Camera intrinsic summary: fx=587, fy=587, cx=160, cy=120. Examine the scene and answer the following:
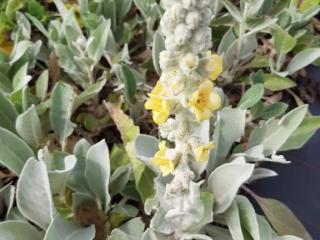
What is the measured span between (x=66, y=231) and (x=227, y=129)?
0.48 metres

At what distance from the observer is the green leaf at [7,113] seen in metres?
1.55

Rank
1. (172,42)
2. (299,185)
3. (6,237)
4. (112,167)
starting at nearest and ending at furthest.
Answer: (172,42)
(6,237)
(112,167)
(299,185)

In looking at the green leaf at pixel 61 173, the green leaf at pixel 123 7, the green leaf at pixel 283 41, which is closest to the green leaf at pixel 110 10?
the green leaf at pixel 123 7

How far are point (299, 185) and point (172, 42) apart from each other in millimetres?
879

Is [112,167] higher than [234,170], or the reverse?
[234,170]

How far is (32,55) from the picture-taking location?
5.76 ft

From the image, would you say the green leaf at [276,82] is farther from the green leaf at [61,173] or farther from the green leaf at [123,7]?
the green leaf at [61,173]

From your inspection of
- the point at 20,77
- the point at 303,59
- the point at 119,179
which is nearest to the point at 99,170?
the point at 119,179

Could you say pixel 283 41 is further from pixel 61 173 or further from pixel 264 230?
pixel 61 173

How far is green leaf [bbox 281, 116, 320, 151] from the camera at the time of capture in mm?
1533

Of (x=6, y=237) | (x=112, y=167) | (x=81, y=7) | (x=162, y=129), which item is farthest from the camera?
(x=81, y=7)

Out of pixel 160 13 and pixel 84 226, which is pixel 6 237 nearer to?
pixel 84 226

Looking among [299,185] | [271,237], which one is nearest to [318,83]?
[299,185]

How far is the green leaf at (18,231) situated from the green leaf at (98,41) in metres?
0.55
